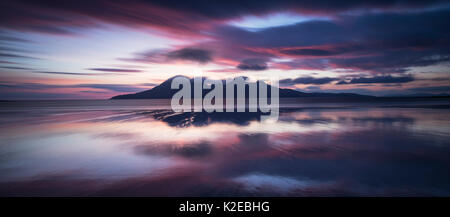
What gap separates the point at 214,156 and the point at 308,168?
9.18ft

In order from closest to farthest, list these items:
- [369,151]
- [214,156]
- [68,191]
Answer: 1. [68,191]
2. [214,156]
3. [369,151]

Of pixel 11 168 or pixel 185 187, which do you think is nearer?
pixel 185 187

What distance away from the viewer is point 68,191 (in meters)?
4.45

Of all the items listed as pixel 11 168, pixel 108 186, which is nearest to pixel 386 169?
pixel 108 186

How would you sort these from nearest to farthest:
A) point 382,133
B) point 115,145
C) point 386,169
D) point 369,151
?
point 386,169, point 369,151, point 115,145, point 382,133

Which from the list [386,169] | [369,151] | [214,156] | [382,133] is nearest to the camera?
[386,169]

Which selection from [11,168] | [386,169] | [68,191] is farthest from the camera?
[11,168]

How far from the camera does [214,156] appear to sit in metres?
6.84

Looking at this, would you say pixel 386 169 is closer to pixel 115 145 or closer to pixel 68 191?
pixel 68 191
